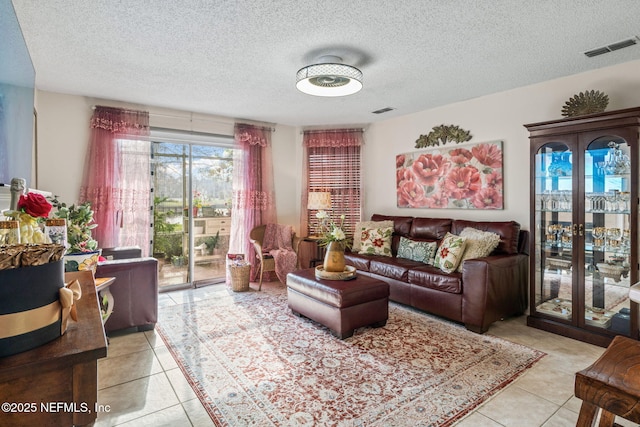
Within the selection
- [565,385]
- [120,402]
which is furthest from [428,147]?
[120,402]

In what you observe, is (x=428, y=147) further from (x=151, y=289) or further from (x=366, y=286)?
(x=151, y=289)

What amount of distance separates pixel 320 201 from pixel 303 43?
264 centimetres

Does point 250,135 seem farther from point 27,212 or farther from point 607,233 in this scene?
point 607,233

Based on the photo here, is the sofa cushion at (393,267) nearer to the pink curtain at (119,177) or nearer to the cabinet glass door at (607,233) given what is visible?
the cabinet glass door at (607,233)

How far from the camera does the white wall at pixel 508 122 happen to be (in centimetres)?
310

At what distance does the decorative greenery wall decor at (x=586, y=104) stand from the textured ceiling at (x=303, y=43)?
277 mm

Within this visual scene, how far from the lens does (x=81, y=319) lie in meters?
0.87

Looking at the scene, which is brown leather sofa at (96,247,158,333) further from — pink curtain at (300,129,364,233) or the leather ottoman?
pink curtain at (300,129,364,233)

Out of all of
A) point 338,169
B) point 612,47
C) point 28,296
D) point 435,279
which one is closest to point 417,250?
point 435,279

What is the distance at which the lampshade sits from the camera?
16.4 feet

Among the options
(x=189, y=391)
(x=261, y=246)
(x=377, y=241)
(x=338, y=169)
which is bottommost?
(x=189, y=391)

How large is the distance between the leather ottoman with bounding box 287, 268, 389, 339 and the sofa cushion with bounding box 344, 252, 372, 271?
883 millimetres

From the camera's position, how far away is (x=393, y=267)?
150 inches

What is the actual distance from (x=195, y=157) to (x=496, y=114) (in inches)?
157
